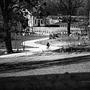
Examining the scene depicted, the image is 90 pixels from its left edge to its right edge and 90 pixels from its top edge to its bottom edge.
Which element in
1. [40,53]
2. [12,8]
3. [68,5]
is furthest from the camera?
[68,5]

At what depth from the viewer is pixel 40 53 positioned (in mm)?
26062

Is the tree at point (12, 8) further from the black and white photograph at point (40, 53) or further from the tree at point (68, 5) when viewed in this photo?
the tree at point (68, 5)

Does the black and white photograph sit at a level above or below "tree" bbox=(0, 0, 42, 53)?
below

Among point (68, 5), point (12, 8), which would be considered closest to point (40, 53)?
point (12, 8)

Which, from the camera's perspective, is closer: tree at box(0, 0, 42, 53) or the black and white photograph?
the black and white photograph

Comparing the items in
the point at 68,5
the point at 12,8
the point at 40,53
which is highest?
the point at 68,5

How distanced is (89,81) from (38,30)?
7034 centimetres

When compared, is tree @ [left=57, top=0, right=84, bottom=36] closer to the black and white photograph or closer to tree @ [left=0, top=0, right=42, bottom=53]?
the black and white photograph

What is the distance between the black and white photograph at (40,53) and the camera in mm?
4680

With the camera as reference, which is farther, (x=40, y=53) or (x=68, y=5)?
(x=68, y=5)

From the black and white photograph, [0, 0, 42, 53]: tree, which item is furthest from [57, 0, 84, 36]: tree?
[0, 0, 42, 53]: tree

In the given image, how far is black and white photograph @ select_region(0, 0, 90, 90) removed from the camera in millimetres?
4680

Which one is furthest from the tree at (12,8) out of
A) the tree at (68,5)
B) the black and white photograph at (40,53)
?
the tree at (68,5)

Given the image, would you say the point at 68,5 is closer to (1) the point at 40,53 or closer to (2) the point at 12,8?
(2) the point at 12,8
